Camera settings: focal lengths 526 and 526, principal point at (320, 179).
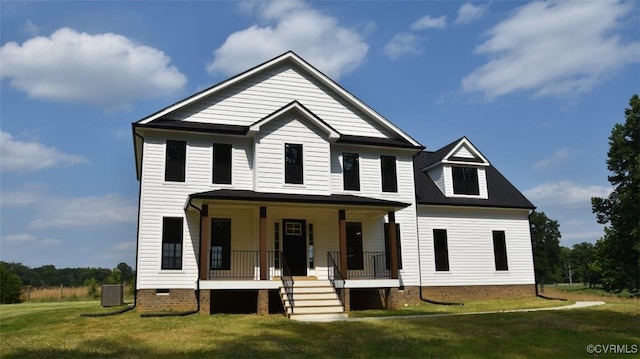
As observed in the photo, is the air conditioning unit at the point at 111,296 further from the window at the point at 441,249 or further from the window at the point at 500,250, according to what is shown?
the window at the point at 500,250

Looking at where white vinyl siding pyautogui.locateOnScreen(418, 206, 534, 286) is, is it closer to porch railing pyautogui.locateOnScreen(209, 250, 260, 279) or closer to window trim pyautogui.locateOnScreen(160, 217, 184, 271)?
porch railing pyautogui.locateOnScreen(209, 250, 260, 279)

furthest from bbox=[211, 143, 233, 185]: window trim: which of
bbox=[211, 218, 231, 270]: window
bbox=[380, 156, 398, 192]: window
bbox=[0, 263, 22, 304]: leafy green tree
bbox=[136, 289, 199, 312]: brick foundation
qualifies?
bbox=[0, 263, 22, 304]: leafy green tree

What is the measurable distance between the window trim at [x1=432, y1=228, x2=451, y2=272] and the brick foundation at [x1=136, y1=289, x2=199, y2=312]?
10.7 m

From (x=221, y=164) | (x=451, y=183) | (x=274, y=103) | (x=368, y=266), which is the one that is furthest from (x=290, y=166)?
(x=451, y=183)

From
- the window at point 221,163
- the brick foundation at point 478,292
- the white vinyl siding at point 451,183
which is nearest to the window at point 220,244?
the window at point 221,163

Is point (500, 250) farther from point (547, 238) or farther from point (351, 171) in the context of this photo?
point (547, 238)

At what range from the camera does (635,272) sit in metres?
14.6

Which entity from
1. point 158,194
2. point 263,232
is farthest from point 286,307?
point 158,194

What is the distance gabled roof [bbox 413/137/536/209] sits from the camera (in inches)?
939

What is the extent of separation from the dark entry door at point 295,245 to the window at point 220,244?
6.91ft

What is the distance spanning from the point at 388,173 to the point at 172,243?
9.14 metres

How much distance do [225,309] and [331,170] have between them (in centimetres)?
671

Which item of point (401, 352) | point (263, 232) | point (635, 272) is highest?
point (263, 232)

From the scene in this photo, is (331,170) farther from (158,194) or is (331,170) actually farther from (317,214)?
(158,194)
